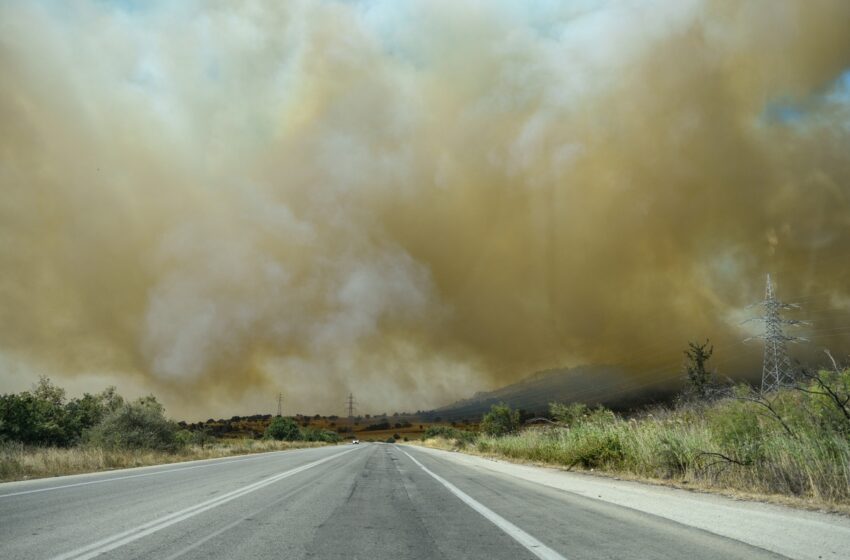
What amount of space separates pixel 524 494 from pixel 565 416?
653 inches

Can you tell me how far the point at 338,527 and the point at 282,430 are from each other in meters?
109

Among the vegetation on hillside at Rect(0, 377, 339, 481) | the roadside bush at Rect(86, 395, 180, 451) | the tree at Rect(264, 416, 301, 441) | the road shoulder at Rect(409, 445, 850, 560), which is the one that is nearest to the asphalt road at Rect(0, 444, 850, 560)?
the road shoulder at Rect(409, 445, 850, 560)

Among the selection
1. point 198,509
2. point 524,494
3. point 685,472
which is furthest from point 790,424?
point 198,509

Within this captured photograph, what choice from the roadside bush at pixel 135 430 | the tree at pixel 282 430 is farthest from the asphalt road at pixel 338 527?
the tree at pixel 282 430

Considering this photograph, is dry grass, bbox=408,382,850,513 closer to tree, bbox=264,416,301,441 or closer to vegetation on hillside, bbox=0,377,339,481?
vegetation on hillside, bbox=0,377,339,481

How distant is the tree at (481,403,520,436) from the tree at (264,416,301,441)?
53.5m

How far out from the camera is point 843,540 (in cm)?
571

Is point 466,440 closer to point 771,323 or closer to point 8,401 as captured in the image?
point 771,323

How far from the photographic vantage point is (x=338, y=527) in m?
7.10

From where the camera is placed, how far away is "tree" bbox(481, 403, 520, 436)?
6380 cm

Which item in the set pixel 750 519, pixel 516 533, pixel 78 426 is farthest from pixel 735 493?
pixel 78 426

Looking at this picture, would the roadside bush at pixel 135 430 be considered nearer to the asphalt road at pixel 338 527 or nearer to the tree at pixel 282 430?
the asphalt road at pixel 338 527

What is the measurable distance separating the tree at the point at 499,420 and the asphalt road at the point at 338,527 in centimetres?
5365

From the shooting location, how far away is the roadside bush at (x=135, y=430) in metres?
30.1
